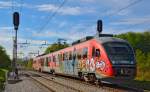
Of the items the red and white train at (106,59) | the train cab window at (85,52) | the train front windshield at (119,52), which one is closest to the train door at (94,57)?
the red and white train at (106,59)

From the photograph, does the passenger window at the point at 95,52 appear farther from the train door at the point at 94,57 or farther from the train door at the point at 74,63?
the train door at the point at 74,63

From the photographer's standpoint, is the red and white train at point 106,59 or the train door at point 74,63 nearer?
the red and white train at point 106,59

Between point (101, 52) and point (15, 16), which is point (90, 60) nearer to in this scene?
point (101, 52)

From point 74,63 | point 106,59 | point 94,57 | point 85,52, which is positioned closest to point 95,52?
point 94,57

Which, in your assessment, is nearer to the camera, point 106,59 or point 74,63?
point 106,59

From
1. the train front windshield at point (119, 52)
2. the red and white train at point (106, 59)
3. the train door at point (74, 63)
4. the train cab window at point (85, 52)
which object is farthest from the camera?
the train door at point (74, 63)

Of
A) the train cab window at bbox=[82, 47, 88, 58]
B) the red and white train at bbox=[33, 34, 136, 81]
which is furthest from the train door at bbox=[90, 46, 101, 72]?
the train cab window at bbox=[82, 47, 88, 58]

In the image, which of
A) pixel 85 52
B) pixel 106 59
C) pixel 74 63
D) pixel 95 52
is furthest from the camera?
pixel 74 63

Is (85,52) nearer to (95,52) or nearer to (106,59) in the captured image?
(95,52)

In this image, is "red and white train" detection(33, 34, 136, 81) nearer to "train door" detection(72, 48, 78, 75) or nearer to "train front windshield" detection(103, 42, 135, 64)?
"train front windshield" detection(103, 42, 135, 64)

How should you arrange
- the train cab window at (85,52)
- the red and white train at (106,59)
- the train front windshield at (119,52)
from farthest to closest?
1. the train cab window at (85,52)
2. the train front windshield at (119,52)
3. the red and white train at (106,59)

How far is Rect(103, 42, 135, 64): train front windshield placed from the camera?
24.4 metres

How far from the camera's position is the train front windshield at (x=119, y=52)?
2444cm

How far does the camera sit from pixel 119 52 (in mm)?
24953
